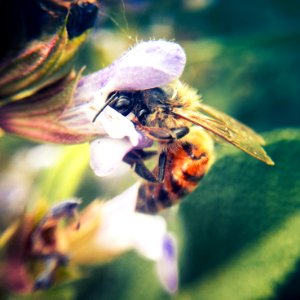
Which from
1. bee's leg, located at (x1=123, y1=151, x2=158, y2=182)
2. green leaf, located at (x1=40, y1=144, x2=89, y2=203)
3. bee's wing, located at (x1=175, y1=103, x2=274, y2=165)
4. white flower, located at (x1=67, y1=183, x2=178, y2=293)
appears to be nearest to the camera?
bee's wing, located at (x1=175, y1=103, x2=274, y2=165)

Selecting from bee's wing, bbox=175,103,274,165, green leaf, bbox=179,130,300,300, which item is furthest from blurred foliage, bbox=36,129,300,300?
bee's wing, bbox=175,103,274,165

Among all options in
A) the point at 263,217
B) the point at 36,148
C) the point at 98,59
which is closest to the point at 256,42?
the point at 98,59

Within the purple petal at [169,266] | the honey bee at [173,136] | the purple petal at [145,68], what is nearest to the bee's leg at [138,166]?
the honey bee at [173,136]

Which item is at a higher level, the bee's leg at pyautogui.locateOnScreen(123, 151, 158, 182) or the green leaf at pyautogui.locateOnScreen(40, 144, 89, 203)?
the bee's leg at pyautogui.locateOnScreen(123, 151, 158, 182)

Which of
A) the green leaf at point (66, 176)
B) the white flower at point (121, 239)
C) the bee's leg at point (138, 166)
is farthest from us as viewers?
the green leaf at point (66, 176)

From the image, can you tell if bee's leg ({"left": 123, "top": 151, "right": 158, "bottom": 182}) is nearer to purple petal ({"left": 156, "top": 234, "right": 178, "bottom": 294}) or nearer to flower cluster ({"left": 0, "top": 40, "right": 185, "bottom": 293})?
flower cluster ({"left": 0, "top": 40, "right": 185, "bottom": 293})

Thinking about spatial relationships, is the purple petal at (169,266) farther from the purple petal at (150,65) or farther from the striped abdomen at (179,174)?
the purple petal at (150,65)
